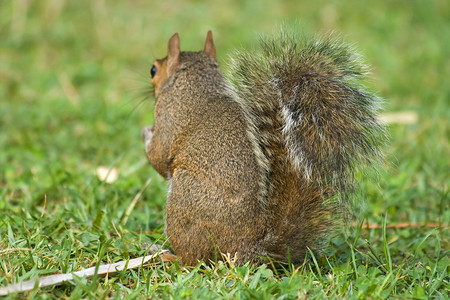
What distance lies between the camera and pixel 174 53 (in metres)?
2.90

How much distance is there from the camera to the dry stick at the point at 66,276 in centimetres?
188

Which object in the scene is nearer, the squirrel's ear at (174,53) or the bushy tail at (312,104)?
the bushy tail at (312,104)

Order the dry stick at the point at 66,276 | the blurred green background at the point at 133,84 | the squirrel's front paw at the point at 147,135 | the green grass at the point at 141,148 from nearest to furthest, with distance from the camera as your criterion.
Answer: the dry stick at the point at 66,276 < the green grass at the point at 141,148 < the squirrel's front paw at the point at 147,135 < the blurred green background at the point at 133,84

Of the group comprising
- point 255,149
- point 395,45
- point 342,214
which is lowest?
point 342,214

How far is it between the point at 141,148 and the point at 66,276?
204 centimetres

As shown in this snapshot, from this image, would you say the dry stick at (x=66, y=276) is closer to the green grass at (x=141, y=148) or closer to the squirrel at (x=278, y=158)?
the green grass at (x=141, y=148)

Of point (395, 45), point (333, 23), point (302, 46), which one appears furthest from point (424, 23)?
point (302, 46)

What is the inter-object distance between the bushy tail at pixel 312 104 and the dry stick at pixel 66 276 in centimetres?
72

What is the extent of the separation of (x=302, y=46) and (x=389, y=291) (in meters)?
1.08

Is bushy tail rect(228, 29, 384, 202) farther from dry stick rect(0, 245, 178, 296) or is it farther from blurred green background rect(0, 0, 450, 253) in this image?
dry stick rect(0, 245, 178, 296)

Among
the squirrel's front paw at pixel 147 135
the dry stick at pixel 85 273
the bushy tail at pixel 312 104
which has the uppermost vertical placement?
the bushy tail at pixel 312 104

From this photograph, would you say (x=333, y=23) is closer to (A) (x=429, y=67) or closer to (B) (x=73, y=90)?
(A) (x=429, y=67)

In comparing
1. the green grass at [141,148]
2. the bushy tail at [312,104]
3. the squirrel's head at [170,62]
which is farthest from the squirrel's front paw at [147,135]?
the bushy tail at [312,104]

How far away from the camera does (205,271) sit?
218 cm
